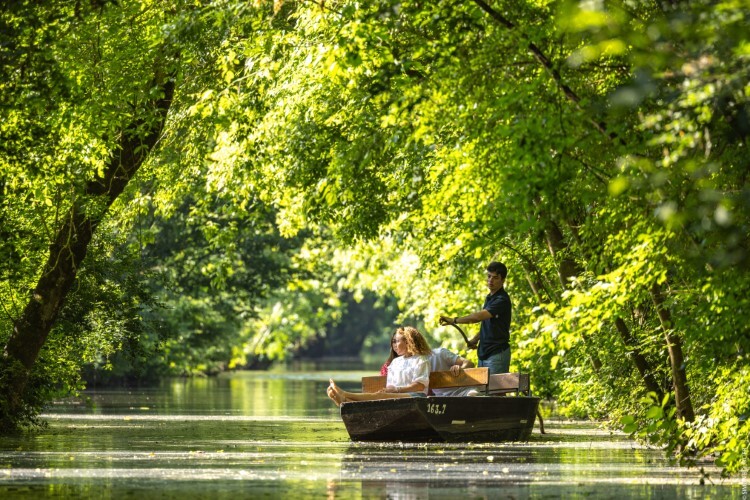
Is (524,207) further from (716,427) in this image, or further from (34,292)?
(34,292)

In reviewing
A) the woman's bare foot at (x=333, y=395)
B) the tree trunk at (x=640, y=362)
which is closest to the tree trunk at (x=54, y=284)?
the woman's bare foot at (x=333, y=395)

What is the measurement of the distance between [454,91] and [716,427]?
389 cm

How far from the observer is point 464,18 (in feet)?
46.9

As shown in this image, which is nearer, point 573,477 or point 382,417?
point 573,477

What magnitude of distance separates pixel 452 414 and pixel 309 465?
12.1ft

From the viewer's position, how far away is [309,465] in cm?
1603


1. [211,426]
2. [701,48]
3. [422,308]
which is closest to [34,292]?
[211,426]

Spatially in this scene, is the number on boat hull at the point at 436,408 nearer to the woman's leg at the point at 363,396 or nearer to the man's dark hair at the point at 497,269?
the woman's leg at the point at 363,396

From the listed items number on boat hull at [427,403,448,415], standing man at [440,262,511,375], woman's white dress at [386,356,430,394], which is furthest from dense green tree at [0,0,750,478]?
woman's white dress at [386,356,430,394]

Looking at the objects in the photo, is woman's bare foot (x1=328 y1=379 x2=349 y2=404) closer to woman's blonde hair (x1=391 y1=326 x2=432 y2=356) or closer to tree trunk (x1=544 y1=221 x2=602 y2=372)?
woman's blonde hair (x1=391 y1=326 x2=432 y2=356)

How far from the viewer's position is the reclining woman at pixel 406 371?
65.4ft

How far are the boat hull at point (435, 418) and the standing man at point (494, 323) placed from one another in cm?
82

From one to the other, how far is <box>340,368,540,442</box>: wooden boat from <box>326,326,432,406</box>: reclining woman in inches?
13.4

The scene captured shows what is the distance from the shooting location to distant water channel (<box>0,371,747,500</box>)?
42.9ft
